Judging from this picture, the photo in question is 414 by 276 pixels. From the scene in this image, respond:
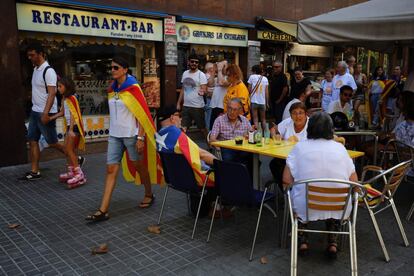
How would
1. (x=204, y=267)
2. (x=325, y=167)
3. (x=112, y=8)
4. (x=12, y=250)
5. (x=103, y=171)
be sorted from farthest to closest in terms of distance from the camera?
(x=112, y=8) < (x=103, y=171) < (x=12, y=250) < (x=204, y=267) < (x=325, y=167)

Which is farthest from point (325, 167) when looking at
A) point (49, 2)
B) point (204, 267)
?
point (49, 2)

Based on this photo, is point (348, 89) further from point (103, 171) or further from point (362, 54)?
point (362, 54)

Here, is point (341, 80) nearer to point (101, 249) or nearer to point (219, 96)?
point (219, 96)

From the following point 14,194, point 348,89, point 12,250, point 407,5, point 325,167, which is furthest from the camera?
point 348,89

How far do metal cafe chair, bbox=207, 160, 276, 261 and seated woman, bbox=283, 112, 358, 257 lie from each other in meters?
0.37

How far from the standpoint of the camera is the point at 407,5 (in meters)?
4.75

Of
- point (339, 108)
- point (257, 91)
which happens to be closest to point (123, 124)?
point (339, 108)

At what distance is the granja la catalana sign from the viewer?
701 cm

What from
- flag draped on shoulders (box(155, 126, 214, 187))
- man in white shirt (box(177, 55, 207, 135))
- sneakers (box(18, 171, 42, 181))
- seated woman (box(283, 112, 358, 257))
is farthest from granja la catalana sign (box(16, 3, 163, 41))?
seated woman (box(283, 112, 358, 257))

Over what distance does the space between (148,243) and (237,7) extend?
26.0 ft

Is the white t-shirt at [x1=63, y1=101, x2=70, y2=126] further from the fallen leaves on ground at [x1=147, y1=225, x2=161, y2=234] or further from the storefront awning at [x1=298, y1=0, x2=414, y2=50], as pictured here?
the storefront awning at [x1=298, y1=0, x2=414, y2=50]

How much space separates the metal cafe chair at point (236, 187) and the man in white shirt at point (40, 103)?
332 cm

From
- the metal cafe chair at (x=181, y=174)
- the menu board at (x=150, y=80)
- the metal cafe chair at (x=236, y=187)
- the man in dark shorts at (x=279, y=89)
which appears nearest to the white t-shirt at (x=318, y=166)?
the metal cafe chair at (x=236, y=187)

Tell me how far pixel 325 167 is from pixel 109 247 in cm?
216
